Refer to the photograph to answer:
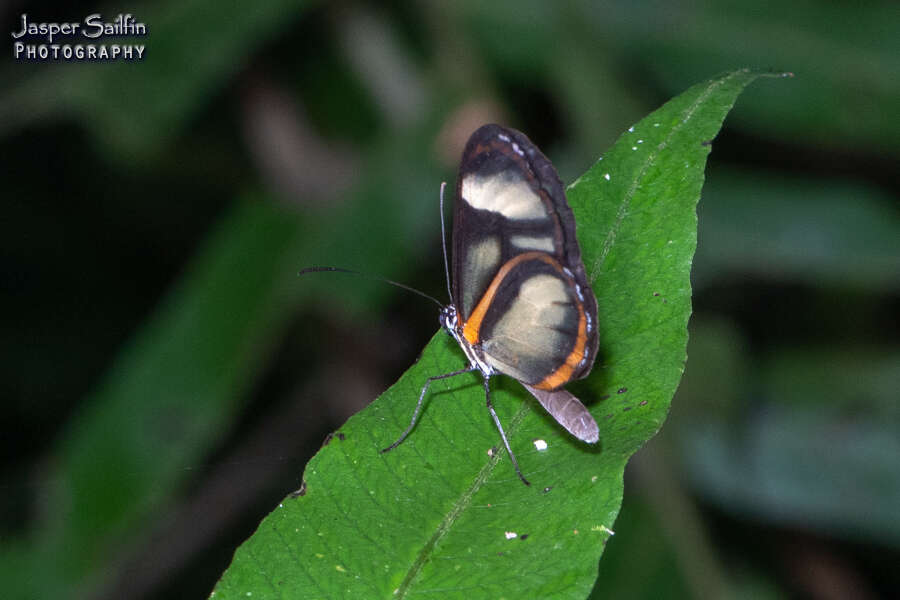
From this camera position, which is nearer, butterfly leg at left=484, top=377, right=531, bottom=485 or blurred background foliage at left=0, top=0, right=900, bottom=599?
butterfly leg at left=484, top=377, right=531, bottom=485

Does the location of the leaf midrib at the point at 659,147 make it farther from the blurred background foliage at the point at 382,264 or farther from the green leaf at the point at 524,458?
the blurred background foliage at the point at 382,264

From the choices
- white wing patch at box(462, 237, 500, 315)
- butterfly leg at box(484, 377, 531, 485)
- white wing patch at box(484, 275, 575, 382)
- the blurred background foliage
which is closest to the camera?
butterfly leg at box(484, 377, 531, 485)

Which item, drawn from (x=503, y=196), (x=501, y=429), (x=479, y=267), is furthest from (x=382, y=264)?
(x=501, y=429)

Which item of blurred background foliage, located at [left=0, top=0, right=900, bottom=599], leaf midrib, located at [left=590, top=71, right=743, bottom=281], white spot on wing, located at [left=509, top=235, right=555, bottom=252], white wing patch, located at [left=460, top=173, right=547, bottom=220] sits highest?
leaf midrib, located at [left=590, top=71, right=743, bottom=281]

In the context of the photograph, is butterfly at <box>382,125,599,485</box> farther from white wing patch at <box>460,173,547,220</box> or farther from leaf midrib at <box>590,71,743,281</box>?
leaf midrib at <box>590,71,743,281</box>

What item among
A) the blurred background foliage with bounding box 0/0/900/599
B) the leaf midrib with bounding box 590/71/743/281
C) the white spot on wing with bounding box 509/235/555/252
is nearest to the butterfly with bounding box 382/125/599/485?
the white spot on wing with bounding box 509/235/555/252

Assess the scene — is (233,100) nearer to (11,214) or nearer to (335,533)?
(11,214)

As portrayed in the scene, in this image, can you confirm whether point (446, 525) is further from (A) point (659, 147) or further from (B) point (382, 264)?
(B) point (382, 264)
